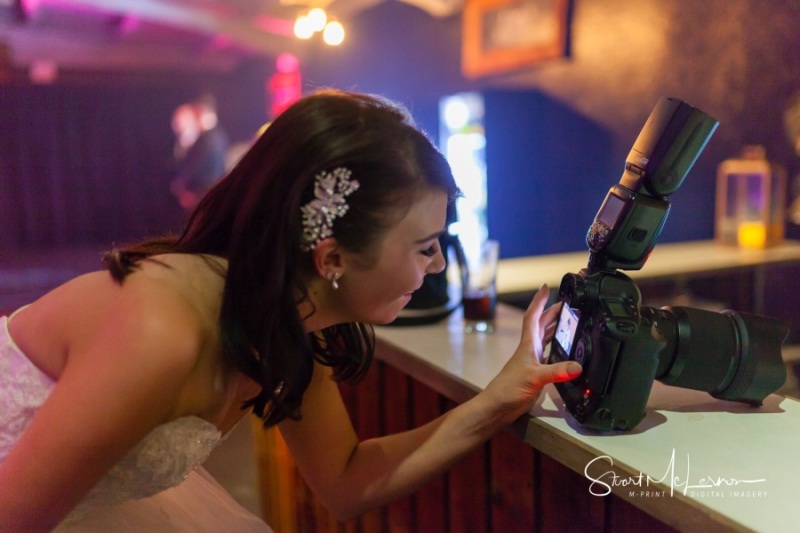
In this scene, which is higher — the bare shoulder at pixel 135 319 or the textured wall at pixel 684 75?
the textured wall at pixel 684 75

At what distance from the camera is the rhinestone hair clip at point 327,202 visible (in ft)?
2.87

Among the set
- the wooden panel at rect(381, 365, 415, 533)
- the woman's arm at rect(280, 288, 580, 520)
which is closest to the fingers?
the woman's arm at rect(280, 288, 580, 520)

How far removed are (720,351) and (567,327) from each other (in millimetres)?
201

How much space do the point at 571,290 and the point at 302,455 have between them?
1.76 ft

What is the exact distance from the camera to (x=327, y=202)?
878 millimetres

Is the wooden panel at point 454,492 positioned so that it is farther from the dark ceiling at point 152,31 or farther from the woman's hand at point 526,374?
the dark ceiling at point 152,31

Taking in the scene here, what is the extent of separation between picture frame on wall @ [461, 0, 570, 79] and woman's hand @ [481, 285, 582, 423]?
8.21 feet

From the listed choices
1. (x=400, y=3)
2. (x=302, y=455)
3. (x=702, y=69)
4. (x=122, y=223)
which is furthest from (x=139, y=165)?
(x=302, y=455)

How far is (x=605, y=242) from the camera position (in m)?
0.89

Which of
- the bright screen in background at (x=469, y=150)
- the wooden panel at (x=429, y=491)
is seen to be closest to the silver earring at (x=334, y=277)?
the wooden panel at (x=429, y=491)

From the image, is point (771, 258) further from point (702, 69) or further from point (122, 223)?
point (122, 223)

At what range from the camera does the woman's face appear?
0.92 metres

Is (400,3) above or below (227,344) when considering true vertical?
above

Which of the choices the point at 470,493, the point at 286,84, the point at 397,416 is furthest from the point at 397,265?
the point at 286,84
